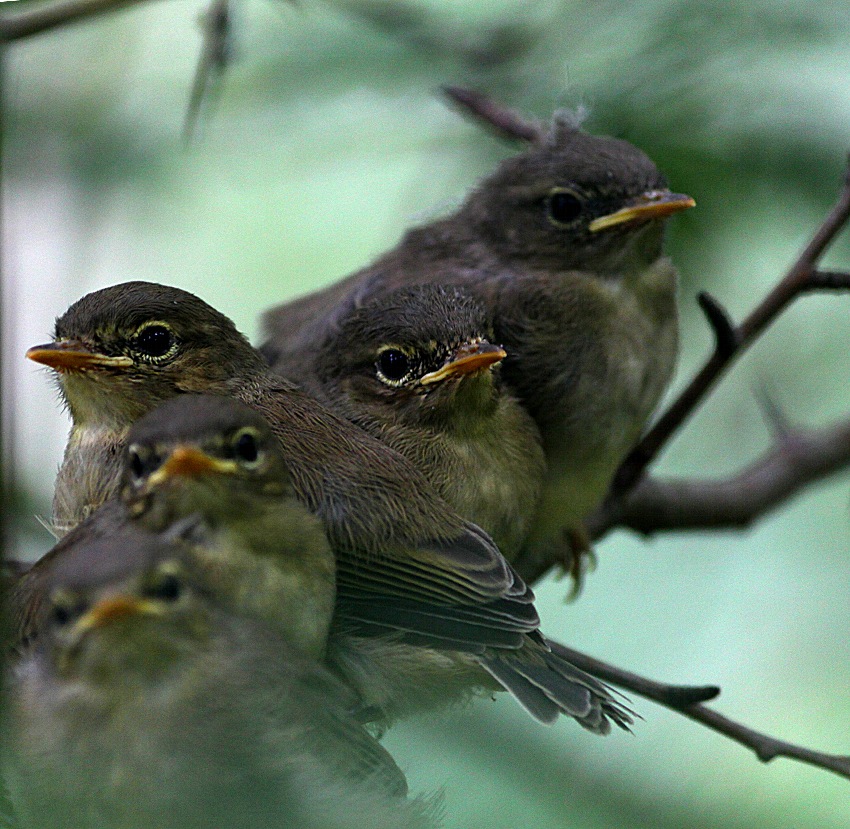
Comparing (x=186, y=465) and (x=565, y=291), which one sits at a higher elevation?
(x=186, y=465)

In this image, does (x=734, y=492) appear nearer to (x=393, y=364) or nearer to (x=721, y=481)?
(x=721, y=481)

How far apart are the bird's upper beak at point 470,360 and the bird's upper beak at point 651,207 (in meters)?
0.75

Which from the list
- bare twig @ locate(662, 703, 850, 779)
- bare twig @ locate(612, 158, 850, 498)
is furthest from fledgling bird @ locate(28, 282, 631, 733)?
bare twig @ locate(612, 158, 850, 498)

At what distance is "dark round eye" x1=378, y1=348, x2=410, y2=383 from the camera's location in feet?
10.3

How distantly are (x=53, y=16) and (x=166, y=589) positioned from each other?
141 cm

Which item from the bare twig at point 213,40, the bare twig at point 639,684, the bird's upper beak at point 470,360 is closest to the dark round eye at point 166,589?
the bare twig at point 639,684

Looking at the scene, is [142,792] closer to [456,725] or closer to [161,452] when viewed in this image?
[161,452]

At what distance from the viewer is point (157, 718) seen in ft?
5.97

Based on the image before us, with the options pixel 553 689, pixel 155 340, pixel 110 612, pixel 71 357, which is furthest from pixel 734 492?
pixel 110 612

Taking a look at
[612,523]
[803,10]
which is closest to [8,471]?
[612,523]

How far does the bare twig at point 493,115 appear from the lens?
4.19 metres

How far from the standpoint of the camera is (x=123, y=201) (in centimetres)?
459

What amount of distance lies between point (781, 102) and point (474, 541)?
2249 mm

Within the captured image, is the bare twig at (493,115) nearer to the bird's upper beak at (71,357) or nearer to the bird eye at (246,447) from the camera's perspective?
the bird's upper beak at (71,357)
